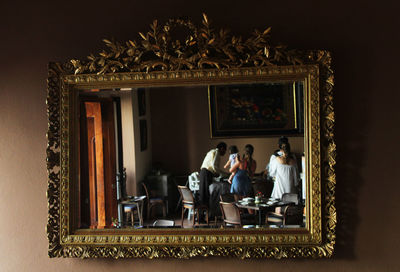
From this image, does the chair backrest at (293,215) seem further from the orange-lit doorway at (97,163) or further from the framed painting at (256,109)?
the orange-lit doorway at (97,163)

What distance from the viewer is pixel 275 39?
289 centimetres

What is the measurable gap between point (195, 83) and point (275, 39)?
1.97 ft

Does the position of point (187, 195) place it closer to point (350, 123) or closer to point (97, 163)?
point (97, 163)

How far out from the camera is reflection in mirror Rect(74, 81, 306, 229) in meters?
2.85

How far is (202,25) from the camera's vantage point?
2.93 meters

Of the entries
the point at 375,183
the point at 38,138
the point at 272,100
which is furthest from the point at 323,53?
the point at 38,138

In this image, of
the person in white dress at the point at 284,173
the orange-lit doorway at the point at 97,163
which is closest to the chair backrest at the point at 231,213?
the person in white dress at the point at 284,173

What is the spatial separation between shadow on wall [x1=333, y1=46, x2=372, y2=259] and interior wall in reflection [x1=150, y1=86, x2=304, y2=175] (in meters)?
0.76

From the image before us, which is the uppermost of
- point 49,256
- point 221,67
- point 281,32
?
point 281,32

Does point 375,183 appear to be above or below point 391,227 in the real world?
above

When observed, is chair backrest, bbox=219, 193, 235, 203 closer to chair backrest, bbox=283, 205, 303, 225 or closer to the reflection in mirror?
the reflection in mirror

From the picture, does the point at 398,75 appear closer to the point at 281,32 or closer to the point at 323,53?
the point at 323,53

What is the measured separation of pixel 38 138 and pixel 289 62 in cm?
180

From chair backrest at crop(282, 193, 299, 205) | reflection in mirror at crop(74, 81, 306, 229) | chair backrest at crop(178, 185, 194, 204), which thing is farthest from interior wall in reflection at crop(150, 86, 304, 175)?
chair backrest at crop(282, 193, 299, 205)
